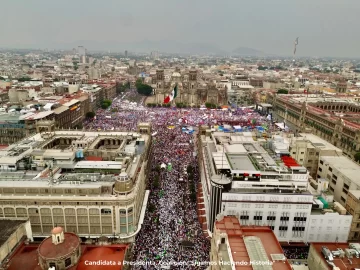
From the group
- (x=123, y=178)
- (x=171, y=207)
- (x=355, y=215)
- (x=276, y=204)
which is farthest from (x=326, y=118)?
(x=123, y=178)

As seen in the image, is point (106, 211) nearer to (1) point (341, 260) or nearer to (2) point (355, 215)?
(1) point (341, 260)

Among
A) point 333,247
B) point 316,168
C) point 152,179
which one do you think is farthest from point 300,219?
point 152,179

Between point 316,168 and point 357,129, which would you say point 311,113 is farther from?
point 316,168

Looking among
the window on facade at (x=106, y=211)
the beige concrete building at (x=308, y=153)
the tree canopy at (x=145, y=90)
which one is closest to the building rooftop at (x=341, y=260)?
the window on facade at (x=106, y=211)

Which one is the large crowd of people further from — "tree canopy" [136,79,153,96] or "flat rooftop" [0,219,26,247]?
"tree canopy" [136,79,153,96]

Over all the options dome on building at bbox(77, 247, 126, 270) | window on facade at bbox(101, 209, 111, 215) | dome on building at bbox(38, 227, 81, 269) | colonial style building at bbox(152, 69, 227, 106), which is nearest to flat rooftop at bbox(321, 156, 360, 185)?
dome on building at bbox(77, 247, 126, 270)

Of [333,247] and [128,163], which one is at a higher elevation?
[128,163]

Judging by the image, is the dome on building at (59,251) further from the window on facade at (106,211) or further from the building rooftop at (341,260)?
the building rooftop at (341,260)
